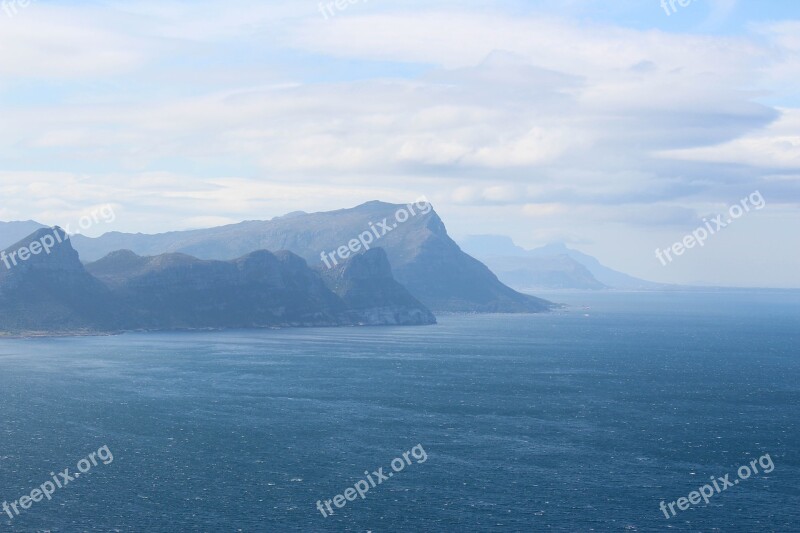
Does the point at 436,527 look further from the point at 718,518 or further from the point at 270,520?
the point at 718,518

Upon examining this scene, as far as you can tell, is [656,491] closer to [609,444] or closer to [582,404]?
[609,444]

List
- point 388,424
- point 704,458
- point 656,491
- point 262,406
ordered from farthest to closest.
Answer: point 262,406
point 388,424
point 704,458
point 656,491

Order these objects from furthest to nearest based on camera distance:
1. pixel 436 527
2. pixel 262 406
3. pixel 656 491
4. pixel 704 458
Result: pixel 262 406 → pixel 704 458 → pixel 656 491 → pixel 436 527

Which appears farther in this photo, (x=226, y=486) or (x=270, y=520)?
(x=226, y=486)

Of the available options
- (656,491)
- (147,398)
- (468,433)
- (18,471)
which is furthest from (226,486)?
(147,398)

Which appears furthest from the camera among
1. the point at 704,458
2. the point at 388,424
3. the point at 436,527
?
the point at 388,424

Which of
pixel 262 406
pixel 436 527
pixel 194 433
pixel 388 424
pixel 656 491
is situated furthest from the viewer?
pixel 262 406

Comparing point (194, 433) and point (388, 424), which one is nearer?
point (194, 433)

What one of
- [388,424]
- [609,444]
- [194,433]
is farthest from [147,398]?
[609,444]
